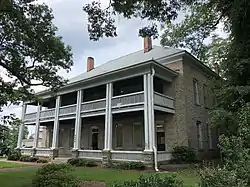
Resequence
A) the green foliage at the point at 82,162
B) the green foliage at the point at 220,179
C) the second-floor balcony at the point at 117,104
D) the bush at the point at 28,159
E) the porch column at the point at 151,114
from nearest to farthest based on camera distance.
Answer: the green foliage at the point at 220,179, the porch column at the point at 151,114, the second-floor balcony at the point at 117,104, the green foliage at the point at 82,162, the bush at the point at 28,159

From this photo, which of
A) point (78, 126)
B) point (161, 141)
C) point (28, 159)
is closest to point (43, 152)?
point (28, 159)

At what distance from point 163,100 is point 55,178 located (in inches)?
438

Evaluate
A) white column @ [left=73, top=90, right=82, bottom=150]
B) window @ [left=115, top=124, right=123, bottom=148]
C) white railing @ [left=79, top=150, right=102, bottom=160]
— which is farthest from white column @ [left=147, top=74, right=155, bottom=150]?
white column @ [left=73, top=90, right=82, bottom=150]

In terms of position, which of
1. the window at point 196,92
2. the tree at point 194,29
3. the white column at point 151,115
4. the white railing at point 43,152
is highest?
the tree at point 194,29

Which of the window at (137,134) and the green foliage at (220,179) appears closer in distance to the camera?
the green foliage at (220,179)

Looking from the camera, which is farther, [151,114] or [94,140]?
[94,140]

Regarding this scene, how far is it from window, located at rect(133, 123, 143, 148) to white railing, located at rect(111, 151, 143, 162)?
3626 mm

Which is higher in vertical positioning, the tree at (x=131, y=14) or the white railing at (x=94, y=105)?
the tree at (x=131, y=14)

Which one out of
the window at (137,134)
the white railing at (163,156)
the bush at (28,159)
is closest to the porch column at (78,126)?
the window at (137,134)

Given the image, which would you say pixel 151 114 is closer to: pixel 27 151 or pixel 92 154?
pixel 92 154

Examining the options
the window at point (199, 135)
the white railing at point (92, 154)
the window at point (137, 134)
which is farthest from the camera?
the window at point (137, 134)

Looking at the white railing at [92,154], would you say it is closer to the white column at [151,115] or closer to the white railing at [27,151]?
the white column at [151,115]

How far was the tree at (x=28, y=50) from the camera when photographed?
34.1 ft

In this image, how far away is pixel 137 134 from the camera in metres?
20.4
